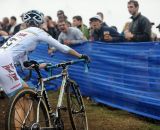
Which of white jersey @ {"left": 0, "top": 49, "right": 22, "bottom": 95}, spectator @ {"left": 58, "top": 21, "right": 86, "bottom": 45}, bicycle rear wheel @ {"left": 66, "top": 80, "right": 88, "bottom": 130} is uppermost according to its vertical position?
spectator @ {"left": 58, "top": 21, "right": 86, "bottom": 45}

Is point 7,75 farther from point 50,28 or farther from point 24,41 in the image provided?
point 50,28

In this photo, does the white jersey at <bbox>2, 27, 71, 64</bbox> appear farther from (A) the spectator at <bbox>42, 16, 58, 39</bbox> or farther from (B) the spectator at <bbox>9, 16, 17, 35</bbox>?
(B) the spectator at <bbox>9, 16, 17, 35</bbox>

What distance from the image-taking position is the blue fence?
804 centimetres

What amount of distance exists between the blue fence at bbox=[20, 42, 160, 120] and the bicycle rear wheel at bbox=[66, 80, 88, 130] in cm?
153

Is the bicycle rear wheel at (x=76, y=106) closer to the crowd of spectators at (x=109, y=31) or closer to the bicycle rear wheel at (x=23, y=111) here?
the bicycle rear wheel at (x=23, y=111)

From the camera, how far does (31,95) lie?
5738 mm

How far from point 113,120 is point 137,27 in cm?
219

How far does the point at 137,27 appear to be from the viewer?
9.42m

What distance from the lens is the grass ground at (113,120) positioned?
7715mm

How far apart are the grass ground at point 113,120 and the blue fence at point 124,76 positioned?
12cm

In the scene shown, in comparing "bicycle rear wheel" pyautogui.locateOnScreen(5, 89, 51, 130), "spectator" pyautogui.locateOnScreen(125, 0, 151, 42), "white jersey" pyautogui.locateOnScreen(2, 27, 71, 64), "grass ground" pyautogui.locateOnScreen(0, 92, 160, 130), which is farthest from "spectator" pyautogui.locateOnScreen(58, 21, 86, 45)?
"bicycle rear wheel" pyautogui.locateOnScreen(5, 89, 51, 130)

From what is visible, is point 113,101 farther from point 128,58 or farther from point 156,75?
point 156,75

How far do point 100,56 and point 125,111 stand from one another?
4.70ft

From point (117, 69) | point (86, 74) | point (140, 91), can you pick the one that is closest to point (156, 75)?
point (140, 91)
